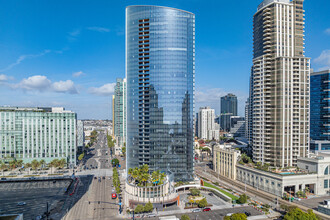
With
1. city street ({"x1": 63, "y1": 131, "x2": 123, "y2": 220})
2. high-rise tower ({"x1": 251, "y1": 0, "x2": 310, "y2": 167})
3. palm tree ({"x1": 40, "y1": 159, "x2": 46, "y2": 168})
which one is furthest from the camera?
palm tree ({"x1": 40, "y1": 159, "x2": 46, "y2": 168})

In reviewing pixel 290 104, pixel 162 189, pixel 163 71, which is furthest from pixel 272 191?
pixel 163 71

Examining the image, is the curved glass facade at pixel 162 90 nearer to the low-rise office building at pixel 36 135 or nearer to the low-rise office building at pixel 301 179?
the low-rise office building at pixel 301 179

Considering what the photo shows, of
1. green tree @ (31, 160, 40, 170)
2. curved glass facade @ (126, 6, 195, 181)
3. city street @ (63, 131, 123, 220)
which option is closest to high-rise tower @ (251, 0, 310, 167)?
curved glass facade @ (126, 6, 195, 181)

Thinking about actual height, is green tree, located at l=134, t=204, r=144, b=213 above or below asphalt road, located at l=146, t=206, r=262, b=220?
above

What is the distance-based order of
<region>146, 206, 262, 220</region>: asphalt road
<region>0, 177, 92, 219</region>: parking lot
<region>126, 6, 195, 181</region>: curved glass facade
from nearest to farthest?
<region>146, 206, 262, 220</region>: asphalt road → <region>0, 177, 92, 219</region>: parking lot → <region>126, 6, 195, 181</region>: curved glass facade

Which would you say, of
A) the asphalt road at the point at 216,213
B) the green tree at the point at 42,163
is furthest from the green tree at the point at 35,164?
the asphalt road at the point at 216,213

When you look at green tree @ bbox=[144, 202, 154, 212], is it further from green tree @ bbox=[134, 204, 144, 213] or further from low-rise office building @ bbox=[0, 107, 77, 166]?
low-rise office building @ bbox=[0, 107, 77, 166]

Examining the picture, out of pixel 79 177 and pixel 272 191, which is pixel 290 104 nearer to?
pixel 272 191
